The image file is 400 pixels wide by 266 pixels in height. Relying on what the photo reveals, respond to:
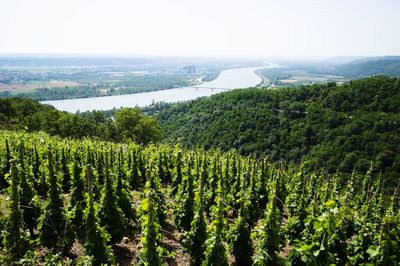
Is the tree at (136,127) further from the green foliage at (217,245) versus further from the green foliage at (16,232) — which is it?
the green foliage at (16,232)

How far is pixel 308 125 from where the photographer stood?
66.8 metres

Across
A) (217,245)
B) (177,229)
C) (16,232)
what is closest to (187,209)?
(177,229)

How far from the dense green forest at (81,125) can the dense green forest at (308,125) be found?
1398cm

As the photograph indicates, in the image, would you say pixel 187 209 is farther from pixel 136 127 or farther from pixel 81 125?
pixel 81 125

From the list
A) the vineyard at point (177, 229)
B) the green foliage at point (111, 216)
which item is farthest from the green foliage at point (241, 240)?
the green foliage at point (111, 216)

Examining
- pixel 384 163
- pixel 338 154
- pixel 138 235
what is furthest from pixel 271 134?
pixel 138 235

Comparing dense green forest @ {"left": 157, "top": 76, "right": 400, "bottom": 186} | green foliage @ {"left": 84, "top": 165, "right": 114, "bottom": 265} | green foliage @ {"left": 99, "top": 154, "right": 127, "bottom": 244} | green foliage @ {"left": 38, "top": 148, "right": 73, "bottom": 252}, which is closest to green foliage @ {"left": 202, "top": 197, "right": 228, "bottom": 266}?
green foliage @ {"left": 84, "top": 165, "right": 114, "bottom": 265}

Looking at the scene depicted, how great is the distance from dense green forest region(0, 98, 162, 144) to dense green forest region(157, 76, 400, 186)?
13976 millimetres

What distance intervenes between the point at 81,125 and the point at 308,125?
47.0 m

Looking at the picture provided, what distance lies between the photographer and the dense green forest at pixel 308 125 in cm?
5512

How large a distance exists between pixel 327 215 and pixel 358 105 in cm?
7644

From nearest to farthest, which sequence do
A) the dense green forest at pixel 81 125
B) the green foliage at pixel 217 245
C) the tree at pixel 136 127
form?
the green foliage at pixel 217 245
the dense green forest at pixel 81 125
the tree at pixel 136 127

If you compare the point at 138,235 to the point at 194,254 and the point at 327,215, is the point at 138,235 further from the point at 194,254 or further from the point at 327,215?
the point at 327,215

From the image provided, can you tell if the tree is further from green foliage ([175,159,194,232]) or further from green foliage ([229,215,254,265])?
green foliage ([229,215,254,265])
